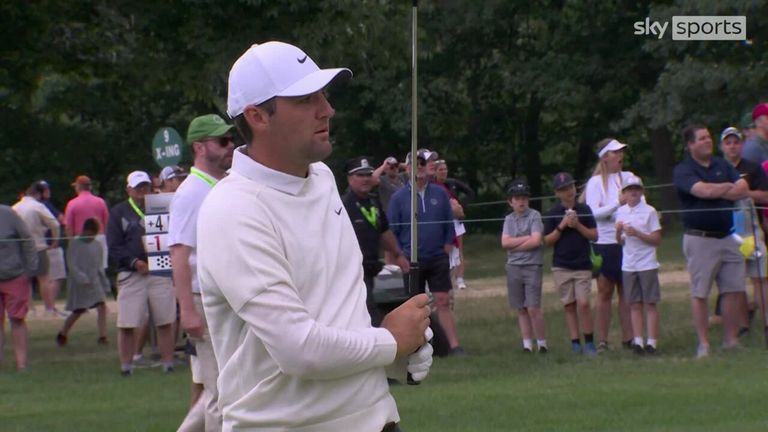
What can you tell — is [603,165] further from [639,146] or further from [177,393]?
[639,146]

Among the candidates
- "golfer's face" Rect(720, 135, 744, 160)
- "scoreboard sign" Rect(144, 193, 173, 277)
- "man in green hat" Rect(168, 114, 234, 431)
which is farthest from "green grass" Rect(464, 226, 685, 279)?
"man in green hat" Rect(168, 114, 234, 431)

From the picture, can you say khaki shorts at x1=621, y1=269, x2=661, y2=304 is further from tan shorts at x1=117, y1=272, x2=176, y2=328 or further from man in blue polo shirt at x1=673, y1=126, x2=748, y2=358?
tan shorts at x1=117, y1=272, x2=176, y2=328

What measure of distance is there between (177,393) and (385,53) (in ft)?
27.6

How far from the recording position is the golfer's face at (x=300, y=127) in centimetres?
337

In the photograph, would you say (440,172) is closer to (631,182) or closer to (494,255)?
(631,182)

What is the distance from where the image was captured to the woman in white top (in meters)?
13.5

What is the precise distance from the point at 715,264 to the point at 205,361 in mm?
6167

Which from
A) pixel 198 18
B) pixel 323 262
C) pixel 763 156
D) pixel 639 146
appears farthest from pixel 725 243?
pixel 639 146

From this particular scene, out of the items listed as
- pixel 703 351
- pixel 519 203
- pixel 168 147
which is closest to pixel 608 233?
pixel 519 203

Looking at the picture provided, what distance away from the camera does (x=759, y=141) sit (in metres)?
13.6

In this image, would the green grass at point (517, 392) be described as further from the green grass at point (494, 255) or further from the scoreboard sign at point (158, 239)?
the green grass at point (494, 255)

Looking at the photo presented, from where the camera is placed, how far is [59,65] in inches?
725

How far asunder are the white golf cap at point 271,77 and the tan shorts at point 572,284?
1026 centimetres

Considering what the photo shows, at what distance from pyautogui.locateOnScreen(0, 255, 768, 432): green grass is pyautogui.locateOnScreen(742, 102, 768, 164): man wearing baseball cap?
1760 millimetres
